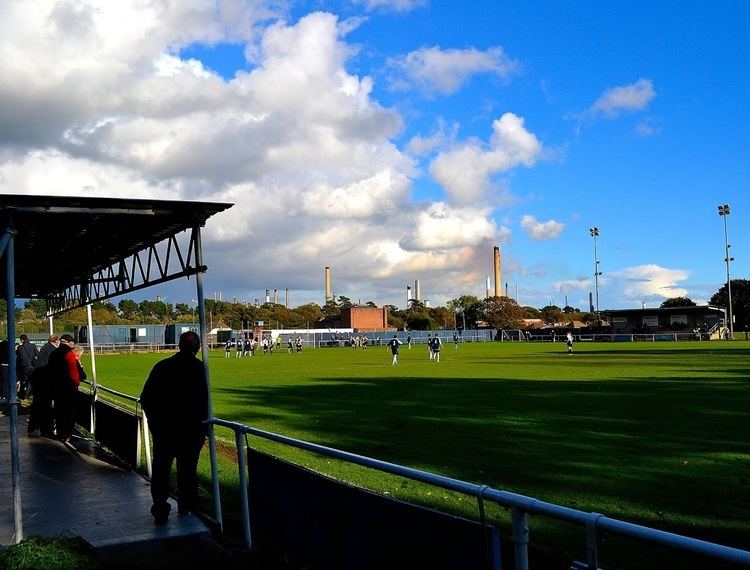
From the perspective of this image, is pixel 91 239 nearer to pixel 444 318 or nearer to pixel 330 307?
pixel 444 318

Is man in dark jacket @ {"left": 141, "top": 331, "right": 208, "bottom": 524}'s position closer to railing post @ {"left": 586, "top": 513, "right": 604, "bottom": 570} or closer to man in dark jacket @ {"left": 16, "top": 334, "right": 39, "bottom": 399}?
railing post @ {"left": 586, "top": 513, "right": 604, "bottom": 570}

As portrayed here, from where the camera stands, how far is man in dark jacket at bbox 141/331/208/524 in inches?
269

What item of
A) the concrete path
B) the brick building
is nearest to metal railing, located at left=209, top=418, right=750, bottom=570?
the concrete path

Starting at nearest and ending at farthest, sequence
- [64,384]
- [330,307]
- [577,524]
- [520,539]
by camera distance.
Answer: [577,524]
[520,539]
[64,384]
[330,307]

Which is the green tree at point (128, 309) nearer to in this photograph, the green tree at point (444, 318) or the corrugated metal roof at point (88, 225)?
the green tree at point (444, 318)

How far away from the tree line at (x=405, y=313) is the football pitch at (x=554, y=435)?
280 ft

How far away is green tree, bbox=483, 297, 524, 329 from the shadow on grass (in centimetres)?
11216

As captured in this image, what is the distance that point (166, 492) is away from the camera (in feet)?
22.2

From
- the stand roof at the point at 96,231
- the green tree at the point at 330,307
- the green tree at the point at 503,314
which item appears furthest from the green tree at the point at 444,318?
the stand roof at the point at 96,231

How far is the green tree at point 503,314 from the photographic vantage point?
5305 inches

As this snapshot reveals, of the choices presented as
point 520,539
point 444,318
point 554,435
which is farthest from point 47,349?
point 444,318

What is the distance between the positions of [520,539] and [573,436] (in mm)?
9971

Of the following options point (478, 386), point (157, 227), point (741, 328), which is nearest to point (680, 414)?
point (478, 386)

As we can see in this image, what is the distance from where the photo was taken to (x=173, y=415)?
6.85 meters
